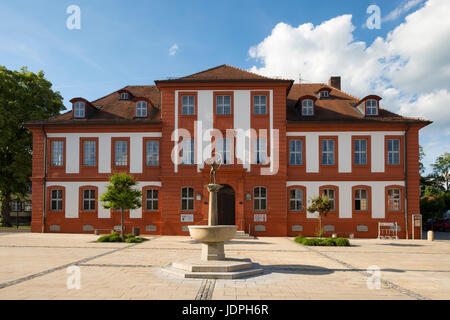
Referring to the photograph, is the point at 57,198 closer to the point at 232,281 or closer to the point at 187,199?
the point at 187,199

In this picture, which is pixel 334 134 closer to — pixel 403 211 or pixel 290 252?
pixel 403 211

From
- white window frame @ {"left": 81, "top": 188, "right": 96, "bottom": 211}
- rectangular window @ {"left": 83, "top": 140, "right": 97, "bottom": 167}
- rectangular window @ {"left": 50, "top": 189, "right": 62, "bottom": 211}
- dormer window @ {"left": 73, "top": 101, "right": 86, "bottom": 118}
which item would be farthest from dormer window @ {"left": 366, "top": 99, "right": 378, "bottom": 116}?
rectangular window @ {"left": 50, "top": 189, "right": 62, "bottom": 211}

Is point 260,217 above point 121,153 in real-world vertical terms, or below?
below

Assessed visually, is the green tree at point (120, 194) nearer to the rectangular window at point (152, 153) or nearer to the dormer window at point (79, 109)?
the rectangular window at point (152, 153)

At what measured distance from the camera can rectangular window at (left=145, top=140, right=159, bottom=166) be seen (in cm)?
2516

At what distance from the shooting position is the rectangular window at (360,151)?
24672 mm

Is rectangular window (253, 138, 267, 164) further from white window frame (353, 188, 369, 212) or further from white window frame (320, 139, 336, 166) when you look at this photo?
white window frame (353, 188, 369, 212)

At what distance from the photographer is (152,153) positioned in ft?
82.8

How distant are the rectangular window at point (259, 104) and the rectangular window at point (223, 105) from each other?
1786 mm

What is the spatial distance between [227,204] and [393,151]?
39.4 feet

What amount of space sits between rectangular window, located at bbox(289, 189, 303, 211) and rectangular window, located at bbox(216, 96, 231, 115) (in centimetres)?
708

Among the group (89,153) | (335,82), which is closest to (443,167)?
(335,82)

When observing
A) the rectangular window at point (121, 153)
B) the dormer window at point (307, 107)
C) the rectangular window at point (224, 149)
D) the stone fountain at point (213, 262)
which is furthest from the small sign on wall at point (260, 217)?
the stone fountain at point (213, 262)

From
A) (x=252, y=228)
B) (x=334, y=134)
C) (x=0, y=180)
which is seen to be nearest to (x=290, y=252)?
(x=252, y=228)
